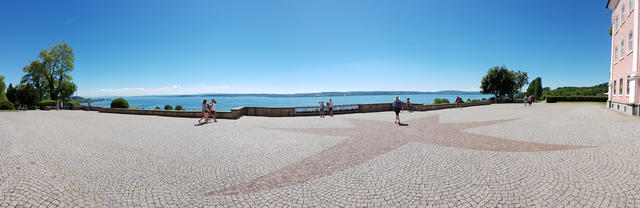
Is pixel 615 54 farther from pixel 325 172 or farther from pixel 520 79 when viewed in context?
pixel 520 79

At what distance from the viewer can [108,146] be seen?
6746mm

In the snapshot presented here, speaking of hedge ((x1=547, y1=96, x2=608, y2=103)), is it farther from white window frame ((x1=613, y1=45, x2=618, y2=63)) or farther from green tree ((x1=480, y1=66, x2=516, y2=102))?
white window frame ((x1=613, y1=45, x2=618, y2=63))

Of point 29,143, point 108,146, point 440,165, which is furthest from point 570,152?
point 29,143

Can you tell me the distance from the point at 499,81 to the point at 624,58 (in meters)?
30.0

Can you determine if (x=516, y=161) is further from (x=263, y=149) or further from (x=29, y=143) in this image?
(x=29, y=143)

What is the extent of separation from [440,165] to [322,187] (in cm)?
273

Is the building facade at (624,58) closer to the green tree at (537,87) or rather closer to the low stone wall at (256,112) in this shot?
the low stone wall at (256,112)

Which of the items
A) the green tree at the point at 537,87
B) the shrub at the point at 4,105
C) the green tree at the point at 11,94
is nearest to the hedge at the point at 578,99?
the green tree at the point at 537,87

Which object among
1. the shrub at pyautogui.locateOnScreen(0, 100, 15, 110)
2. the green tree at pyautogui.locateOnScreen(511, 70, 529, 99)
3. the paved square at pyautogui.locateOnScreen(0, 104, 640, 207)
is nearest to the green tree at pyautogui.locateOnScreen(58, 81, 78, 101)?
the shrub at pyautogui.locateOnScreen(0, 100, 15, 110)

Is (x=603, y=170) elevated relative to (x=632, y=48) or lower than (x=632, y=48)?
lower

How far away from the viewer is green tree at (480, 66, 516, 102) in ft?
140

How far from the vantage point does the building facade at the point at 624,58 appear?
13586mm

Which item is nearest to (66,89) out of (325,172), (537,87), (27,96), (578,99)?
(27,96)

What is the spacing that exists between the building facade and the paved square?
35.4ft
